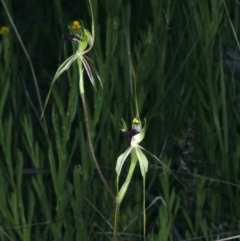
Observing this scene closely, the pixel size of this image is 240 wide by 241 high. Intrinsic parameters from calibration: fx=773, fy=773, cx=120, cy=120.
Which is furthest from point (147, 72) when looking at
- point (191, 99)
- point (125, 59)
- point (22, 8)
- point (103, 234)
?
point (22, 8)

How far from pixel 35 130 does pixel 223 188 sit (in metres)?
0.82

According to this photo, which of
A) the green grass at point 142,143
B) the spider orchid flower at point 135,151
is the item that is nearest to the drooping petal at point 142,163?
the spider orchid flower at point 135,151

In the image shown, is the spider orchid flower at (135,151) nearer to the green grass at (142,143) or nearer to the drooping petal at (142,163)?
the drooping petal at (142,163)

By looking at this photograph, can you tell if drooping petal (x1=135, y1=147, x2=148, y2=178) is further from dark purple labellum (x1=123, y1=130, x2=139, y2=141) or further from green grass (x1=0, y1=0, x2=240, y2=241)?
green grass (x1=0, y1=0, x2=240, y2=241)

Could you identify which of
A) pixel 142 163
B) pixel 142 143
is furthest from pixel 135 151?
pixel 142 143

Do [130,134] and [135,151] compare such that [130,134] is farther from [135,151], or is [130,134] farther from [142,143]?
[142,143]

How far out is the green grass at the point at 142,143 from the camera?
202 cm

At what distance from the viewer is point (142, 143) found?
99.8 inches

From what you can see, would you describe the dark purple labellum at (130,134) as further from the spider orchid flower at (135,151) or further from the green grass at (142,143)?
the green grass at (142,143)

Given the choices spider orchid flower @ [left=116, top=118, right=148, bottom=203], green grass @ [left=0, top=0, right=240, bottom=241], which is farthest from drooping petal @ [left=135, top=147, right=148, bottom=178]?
green grass @ [left=0, top=0, right=240, bottom=241]

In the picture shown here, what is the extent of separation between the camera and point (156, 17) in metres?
2.71

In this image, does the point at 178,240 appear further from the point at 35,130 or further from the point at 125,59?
the point at 35,130

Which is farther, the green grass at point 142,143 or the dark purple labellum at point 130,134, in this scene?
the green grass at point 142,143

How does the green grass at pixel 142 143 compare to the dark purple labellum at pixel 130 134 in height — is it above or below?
below
